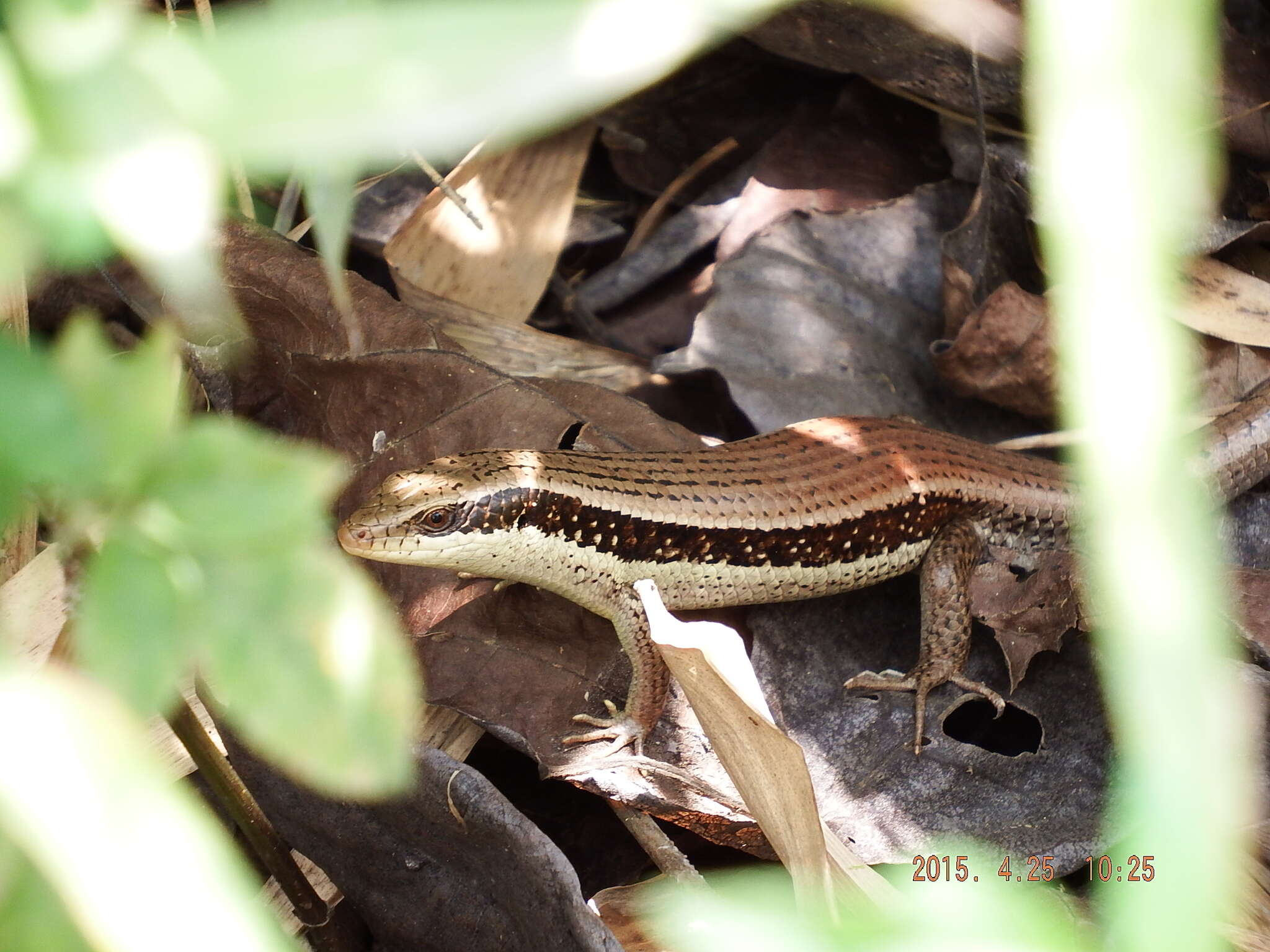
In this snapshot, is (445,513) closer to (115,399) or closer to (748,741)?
(748,741)

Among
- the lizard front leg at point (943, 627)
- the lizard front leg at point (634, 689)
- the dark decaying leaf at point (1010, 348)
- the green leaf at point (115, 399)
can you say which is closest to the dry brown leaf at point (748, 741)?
the lizard front leg at point (634, 689)

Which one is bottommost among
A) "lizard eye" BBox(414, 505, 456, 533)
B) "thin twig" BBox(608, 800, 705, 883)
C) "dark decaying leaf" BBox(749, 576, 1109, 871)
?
"dark decaying leaf" BBox(749, 576, 1109, 871)

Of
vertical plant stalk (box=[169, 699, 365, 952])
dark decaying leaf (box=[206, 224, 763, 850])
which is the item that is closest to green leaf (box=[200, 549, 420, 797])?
vertical plant stalk (box=[169, 699, 365, 952])

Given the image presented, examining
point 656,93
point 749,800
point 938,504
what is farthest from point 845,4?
point 749,800

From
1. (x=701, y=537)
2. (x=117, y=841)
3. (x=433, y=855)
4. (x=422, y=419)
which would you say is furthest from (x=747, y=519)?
(x=117, y=841)

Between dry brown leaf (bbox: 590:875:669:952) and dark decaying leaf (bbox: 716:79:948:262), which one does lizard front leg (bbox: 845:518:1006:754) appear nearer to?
dry brown leaf (bbox: 590:875:669:952)

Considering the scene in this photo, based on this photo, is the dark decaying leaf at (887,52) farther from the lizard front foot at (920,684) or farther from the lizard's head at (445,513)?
the lizard front foot at (920,684)
